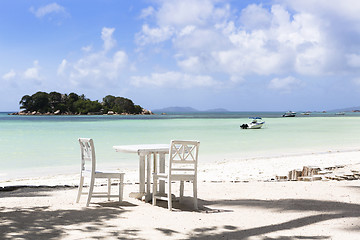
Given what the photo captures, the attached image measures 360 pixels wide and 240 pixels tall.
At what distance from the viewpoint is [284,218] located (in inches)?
216

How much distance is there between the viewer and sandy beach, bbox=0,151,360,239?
185 inches

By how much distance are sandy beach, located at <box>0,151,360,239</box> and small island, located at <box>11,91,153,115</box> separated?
5505 inches

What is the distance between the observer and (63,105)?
142625 millimetres

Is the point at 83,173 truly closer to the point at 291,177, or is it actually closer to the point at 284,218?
the point at 284,218

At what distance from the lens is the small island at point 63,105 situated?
143 meters

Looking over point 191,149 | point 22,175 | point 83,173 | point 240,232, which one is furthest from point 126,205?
point 22,175

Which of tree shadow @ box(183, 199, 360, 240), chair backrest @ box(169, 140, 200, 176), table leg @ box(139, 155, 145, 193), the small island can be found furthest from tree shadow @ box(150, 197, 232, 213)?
the small island

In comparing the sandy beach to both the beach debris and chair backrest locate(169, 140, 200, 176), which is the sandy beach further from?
the beach debris

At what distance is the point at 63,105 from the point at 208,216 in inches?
5610

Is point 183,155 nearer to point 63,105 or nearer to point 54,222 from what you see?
point 54,222

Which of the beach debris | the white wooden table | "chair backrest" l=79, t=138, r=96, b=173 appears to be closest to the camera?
"chair backrest" l=79, t=138, r=96, b=173

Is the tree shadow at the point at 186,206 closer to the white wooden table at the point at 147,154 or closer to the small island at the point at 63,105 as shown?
the white wooden table at the point at 147,154

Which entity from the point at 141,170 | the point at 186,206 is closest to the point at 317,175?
the point at 186,206

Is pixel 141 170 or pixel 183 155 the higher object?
pixel 183 155
